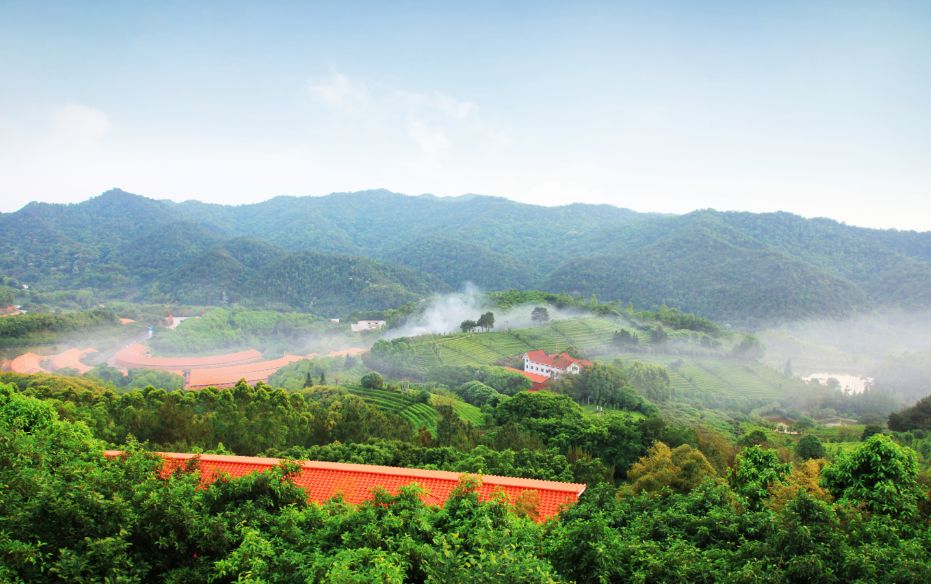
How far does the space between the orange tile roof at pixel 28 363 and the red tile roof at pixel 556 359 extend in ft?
136

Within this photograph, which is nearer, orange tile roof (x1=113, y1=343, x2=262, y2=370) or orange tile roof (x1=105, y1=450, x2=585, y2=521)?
orange tile roof (x1=105, y1=450, x2=585, y2=521)

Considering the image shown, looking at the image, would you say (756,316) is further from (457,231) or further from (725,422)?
(457,231)

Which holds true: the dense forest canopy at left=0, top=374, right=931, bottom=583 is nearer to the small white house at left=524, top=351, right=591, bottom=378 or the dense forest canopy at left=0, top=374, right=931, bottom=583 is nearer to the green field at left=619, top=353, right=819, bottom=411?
the small white house at left=524, top=351, right=591, bottom=378

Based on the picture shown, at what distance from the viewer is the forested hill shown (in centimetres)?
10919

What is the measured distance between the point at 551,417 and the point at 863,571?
76.1 feet

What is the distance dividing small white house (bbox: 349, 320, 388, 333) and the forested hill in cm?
1848

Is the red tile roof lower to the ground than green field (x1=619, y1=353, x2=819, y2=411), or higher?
higher

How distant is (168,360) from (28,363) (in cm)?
1289

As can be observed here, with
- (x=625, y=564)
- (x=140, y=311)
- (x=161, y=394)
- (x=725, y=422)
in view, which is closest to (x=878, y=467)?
(x=625, y=564)

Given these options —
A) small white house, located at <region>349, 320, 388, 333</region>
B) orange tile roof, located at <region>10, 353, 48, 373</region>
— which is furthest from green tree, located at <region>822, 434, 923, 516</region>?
small white house, located at <region>349, 320, 388, 333</region>

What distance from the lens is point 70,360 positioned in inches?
2146

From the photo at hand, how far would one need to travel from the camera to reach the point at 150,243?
142m

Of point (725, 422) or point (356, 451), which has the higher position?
point (356, 451)

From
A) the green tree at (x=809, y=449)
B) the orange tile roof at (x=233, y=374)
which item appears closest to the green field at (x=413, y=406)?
the orange tile roof at (x=233, y=374)
